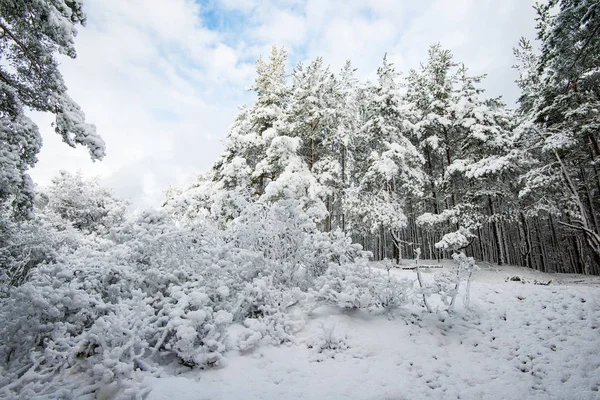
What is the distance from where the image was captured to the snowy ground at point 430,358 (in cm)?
330

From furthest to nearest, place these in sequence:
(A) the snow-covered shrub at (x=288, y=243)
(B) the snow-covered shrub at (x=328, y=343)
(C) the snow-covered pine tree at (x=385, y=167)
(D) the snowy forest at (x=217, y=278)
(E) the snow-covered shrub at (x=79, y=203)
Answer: (E) the snow-covered shrub at (x=79, y=203), (C) the snow-covered pine tree at (x=385, y=167), (A) the snow-covered shrub at (x=288, y=243), (B) the snow-covered shrub at (x=328, y=343), (D) the snowy forest at (x=217, y=278)

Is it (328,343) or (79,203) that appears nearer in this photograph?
(328,343)

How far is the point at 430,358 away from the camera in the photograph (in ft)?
13.6

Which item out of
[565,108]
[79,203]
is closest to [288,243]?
[565,108]

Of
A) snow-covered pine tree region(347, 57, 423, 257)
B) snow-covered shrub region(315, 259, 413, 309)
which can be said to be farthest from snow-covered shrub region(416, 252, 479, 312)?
snow-covered pine tree region(347, 57, 423, 257)

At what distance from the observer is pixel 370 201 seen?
1485 cm

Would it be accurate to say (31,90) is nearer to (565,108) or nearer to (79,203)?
(79,203)

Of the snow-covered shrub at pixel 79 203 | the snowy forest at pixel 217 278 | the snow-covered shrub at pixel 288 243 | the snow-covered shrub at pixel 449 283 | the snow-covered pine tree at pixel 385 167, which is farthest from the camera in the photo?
the snow-covered shrub at pixel 79 203

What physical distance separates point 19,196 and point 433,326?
348 inches

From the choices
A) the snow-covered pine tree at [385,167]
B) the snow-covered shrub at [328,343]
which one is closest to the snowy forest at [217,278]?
the snow-covered shrub at [328,343]

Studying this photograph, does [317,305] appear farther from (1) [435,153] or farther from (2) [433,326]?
(1) [435,153]

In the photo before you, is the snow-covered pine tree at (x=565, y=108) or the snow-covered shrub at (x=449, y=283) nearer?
the snow-covered shrub at (x=449, y=283)

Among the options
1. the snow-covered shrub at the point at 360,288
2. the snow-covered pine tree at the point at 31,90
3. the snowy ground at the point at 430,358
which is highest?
the snow-covered pine tree at the point at 31,90

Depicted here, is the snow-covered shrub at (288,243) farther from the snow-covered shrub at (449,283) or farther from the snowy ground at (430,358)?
the snow-covered shrub at (449,283)
